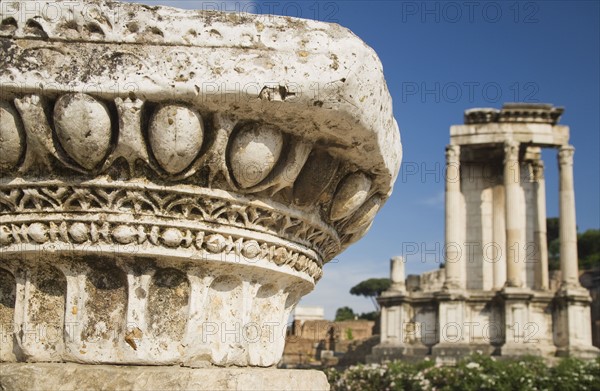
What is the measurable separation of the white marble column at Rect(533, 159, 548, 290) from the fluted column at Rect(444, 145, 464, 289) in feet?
7.75

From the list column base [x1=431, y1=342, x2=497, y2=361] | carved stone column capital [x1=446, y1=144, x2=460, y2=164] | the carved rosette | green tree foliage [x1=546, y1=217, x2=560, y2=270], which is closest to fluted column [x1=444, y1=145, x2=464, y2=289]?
carved stone column capital [x1=446, y1=144, x2=460, y2=164]

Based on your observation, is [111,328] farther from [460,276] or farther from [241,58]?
[460,276]

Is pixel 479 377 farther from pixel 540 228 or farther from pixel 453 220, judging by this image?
pixel 540 228

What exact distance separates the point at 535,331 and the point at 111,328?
824 inches

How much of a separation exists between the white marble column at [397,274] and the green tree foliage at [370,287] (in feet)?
167

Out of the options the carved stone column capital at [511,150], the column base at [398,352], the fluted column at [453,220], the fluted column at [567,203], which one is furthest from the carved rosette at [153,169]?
the fluted column at [567,203]

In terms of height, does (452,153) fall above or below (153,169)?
above

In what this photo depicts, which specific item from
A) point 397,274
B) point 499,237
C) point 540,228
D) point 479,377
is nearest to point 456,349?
point 397,274

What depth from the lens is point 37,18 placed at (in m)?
1.58

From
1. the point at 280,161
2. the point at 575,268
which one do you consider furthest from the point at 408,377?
the point at 280,161

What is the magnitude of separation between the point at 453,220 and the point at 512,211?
180 centimetres

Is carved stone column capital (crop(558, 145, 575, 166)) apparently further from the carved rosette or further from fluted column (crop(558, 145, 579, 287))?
the carved rosette

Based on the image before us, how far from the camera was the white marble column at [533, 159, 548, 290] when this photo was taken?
76.2 feet

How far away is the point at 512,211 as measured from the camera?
23.0 m
